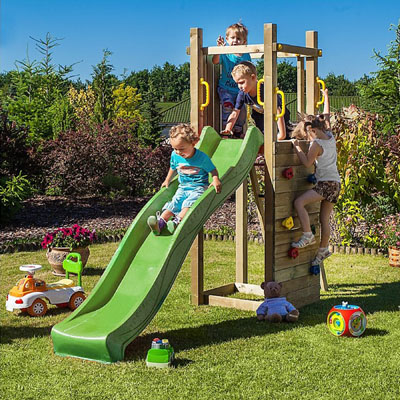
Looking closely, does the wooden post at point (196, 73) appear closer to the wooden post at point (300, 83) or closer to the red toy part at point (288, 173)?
the red toy part at point (288, 173)

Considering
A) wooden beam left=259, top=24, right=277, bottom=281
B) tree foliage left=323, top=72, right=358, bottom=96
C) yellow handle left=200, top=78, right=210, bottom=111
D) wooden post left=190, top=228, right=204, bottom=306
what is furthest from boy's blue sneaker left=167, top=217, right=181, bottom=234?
tree foliage left=323, top=72, right=358, bottom=96

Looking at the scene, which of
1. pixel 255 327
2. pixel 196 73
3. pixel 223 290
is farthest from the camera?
pixel 223 290

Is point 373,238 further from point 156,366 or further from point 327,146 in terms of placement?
point 156,366

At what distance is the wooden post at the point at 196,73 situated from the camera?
25.2 ft

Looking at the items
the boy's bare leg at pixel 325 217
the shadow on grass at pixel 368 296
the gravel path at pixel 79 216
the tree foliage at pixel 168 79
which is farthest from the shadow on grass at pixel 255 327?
the tree foliage at pixel 168 79

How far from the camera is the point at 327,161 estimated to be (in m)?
7.57

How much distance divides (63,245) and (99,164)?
24.8 ft

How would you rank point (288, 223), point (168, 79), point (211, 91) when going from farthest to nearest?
1. point (168, 79)
2. point (211, 91)
3. point (288, 223)

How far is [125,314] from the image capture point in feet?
18.9

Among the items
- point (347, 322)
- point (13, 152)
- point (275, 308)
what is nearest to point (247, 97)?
point (275, 308)

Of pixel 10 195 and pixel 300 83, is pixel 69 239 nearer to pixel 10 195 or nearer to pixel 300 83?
pixel 300 83

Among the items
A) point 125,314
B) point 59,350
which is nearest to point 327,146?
point 125,314

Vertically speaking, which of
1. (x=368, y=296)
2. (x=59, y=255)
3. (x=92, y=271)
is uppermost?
(x=59, y=255)

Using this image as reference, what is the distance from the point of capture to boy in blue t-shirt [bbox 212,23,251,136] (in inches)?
315
